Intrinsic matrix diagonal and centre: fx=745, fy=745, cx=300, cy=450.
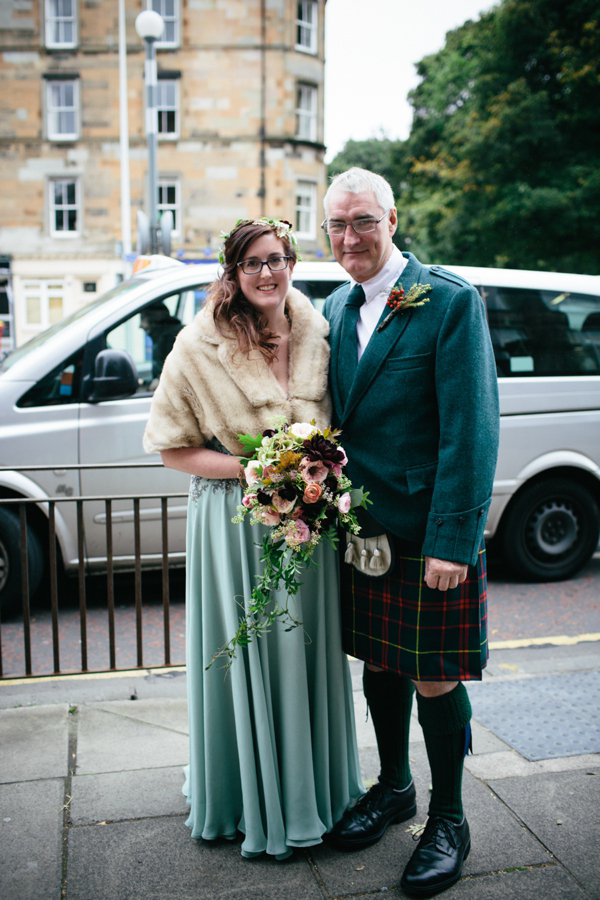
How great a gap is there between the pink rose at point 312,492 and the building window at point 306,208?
2399cm

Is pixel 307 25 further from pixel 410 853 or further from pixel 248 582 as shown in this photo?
pixel 410 853

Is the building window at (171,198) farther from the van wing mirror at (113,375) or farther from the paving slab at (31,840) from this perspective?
the paving slab at (31,840)

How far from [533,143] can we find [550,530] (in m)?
14.2

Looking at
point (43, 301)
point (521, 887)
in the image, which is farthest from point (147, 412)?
point (43, 301)

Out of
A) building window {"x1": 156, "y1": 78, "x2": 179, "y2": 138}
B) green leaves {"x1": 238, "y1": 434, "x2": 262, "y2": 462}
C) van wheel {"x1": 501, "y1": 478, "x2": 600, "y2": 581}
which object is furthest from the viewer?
building window {"x1": 156, "y1": 78, "x2": 179, "y2": 138}

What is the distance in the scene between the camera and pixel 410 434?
2.24 m

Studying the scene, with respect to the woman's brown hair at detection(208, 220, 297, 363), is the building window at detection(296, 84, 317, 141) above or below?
above

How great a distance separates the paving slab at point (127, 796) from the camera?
2588 mm

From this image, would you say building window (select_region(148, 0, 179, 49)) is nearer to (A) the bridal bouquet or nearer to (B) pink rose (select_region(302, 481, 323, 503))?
(A) the bridal bouquet

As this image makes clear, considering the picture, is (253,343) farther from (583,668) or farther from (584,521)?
(584,521)

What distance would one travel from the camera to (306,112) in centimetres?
2509

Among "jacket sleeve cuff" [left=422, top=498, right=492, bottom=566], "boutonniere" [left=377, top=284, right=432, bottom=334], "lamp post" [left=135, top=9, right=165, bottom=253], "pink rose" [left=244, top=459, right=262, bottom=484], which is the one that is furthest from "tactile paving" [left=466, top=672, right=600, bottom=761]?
"lamp post" [left=135, top=9, right=165, bottom=253]

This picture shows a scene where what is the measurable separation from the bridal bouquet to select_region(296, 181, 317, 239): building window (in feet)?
78.4

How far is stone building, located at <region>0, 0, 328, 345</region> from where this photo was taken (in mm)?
24344
